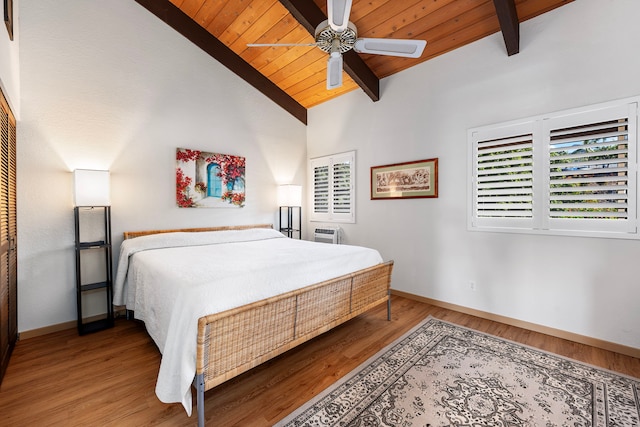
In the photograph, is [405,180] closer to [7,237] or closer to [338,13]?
[338,13]

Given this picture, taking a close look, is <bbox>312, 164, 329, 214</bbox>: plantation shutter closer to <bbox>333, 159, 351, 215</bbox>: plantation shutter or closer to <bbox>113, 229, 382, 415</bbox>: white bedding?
<bbox>333, 159, 351, 215</bbox>: plantation shutter

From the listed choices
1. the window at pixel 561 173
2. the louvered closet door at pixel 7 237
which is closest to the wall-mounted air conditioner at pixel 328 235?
the window at pixel 561 173

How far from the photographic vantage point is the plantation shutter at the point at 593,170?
2383mm

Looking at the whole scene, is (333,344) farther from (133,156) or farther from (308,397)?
(133,156)

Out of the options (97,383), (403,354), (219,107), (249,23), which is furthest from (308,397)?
(249,23)

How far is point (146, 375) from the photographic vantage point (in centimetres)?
215

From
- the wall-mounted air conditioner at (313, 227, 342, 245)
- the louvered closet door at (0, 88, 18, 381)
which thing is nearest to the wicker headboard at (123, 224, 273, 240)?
the wall-mounted air conditioner at (313, 227, 342, 245)

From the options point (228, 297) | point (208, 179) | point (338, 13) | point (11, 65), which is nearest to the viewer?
point (228, 297)

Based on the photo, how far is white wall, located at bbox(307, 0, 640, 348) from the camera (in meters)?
2.46

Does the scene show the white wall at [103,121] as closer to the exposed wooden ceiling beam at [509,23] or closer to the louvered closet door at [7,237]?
the louvered closet door at [7,237]

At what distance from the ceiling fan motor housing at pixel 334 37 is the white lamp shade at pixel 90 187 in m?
2.44

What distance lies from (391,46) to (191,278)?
2.28 meters

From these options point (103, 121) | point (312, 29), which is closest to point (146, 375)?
point (103, 121)

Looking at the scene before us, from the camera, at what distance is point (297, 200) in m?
4.62
